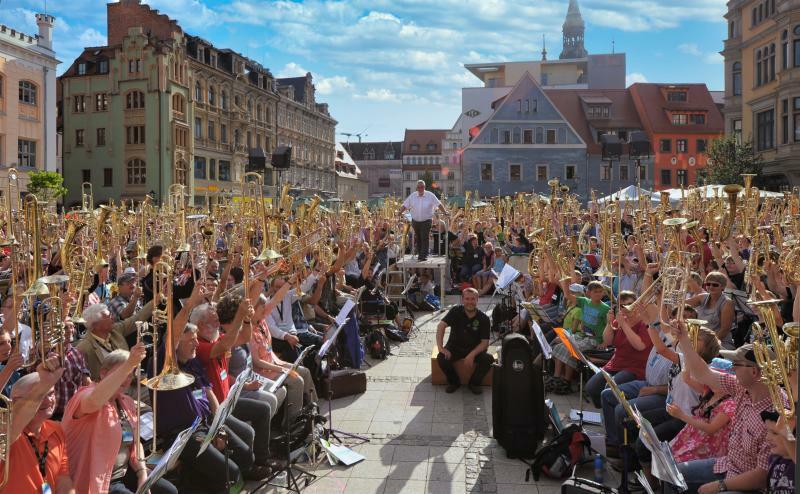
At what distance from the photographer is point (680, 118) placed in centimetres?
5966

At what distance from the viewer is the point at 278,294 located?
7641mm

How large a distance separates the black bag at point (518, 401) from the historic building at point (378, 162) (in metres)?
103

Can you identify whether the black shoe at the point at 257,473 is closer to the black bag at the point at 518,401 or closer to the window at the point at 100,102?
the black bag at the point at 518,401

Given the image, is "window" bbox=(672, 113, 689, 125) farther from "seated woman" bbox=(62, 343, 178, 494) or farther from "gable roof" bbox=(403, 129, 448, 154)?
"seated woman" bbox=(62, 343, 178, 494)

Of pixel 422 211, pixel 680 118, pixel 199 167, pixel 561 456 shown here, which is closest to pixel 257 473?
pixel 561 456

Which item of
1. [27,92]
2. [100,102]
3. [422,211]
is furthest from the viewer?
[100,102]

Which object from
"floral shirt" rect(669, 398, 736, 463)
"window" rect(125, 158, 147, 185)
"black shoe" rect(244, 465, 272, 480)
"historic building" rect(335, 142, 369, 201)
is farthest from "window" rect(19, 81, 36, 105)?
"historic building" rect(335, 142, 369, 201)

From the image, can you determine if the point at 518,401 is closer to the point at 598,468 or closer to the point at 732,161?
the point at 598,468

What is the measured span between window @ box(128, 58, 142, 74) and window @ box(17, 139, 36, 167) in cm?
1245

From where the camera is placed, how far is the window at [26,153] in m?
36.6

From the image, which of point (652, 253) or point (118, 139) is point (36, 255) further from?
point (118, 139)

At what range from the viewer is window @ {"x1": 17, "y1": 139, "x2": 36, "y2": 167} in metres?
36.6

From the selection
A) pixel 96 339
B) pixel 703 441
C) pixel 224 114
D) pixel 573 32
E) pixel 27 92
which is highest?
pixel 573 32

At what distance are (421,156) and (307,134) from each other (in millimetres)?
33998
